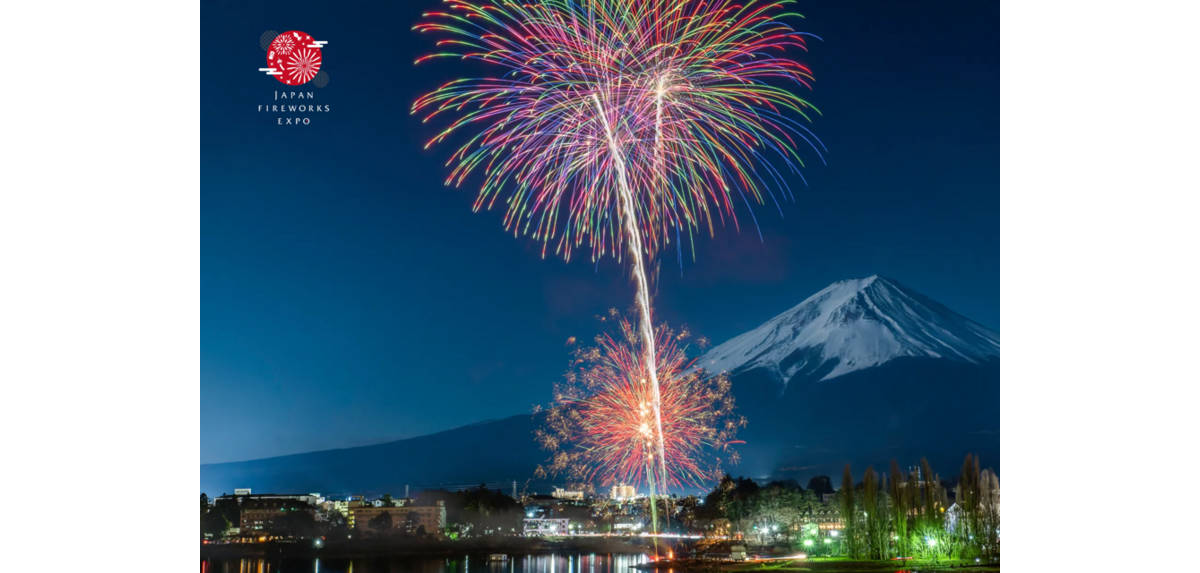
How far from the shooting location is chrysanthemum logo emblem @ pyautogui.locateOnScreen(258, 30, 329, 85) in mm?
7945

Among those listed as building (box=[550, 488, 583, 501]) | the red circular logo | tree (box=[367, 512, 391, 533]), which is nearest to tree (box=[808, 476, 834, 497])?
building (box=[550, 488, 583, 501])

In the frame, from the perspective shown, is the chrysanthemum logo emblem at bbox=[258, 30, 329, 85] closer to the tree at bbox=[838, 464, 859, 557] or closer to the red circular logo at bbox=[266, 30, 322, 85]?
the red circular logo at bbox=[266, 30, 322, 85]

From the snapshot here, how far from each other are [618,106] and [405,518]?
4.52 m

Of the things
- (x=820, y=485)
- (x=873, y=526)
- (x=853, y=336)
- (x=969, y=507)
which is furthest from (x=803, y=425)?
(x=969, y=507)

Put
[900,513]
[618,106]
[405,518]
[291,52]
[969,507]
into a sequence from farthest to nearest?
[405,518], [900,513], [969,507], [618,106], [291,52]

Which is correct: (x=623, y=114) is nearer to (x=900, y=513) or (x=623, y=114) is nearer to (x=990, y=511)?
(x=900, y=513)

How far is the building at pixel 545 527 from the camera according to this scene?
8.77m

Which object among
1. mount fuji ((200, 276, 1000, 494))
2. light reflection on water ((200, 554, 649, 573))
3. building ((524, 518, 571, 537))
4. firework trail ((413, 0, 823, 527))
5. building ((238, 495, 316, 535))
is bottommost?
light reflection on water ((200, 554, 649, 573))

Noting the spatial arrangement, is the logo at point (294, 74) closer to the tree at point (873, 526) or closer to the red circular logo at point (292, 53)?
the red circular logo at point (292, 53)

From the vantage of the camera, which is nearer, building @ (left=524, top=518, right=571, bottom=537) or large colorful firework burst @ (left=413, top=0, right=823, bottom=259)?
large colorful firework burst @ (left=413, top=0, right=823, bottom=259)

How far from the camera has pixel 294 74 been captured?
26.4ft

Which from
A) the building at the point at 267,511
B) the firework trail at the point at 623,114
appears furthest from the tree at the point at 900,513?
the building at the point at 267,511

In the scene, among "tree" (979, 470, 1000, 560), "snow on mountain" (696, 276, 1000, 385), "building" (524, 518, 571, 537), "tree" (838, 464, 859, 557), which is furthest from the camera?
"building" (524, 518, 571, 537)

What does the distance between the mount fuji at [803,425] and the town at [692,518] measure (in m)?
0.15
